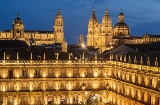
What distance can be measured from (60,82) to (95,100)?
10.5 m

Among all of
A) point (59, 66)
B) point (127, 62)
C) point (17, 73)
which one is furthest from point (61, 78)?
point (127, 62)

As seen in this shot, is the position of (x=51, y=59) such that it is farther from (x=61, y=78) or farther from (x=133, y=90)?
(x=133, y=90)

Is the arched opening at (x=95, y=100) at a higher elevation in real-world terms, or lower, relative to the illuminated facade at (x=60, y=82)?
lower

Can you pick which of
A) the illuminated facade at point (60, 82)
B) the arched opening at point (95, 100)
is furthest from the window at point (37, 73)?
the arched opening at point (95, 100)

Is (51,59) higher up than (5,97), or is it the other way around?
(51,59)

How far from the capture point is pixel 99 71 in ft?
396

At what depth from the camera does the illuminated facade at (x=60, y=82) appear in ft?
379

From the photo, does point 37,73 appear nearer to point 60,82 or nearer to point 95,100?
point 60,82

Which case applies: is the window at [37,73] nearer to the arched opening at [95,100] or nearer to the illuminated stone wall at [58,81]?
the illuminated stone wall at [58,81]

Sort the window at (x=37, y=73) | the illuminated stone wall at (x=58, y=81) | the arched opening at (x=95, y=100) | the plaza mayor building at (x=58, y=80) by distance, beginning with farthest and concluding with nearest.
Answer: the arched opening at (x=95, y=100), the window at (x=37, y=73), the plaza mayor building at (x=58, y=80), the illuminated stone wall at (x=58, y=81)

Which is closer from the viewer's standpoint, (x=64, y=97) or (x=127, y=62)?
(x=127, y=62)

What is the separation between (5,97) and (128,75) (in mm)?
30970

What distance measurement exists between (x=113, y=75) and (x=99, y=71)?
446cm

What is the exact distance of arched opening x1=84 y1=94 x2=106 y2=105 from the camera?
391 ft
